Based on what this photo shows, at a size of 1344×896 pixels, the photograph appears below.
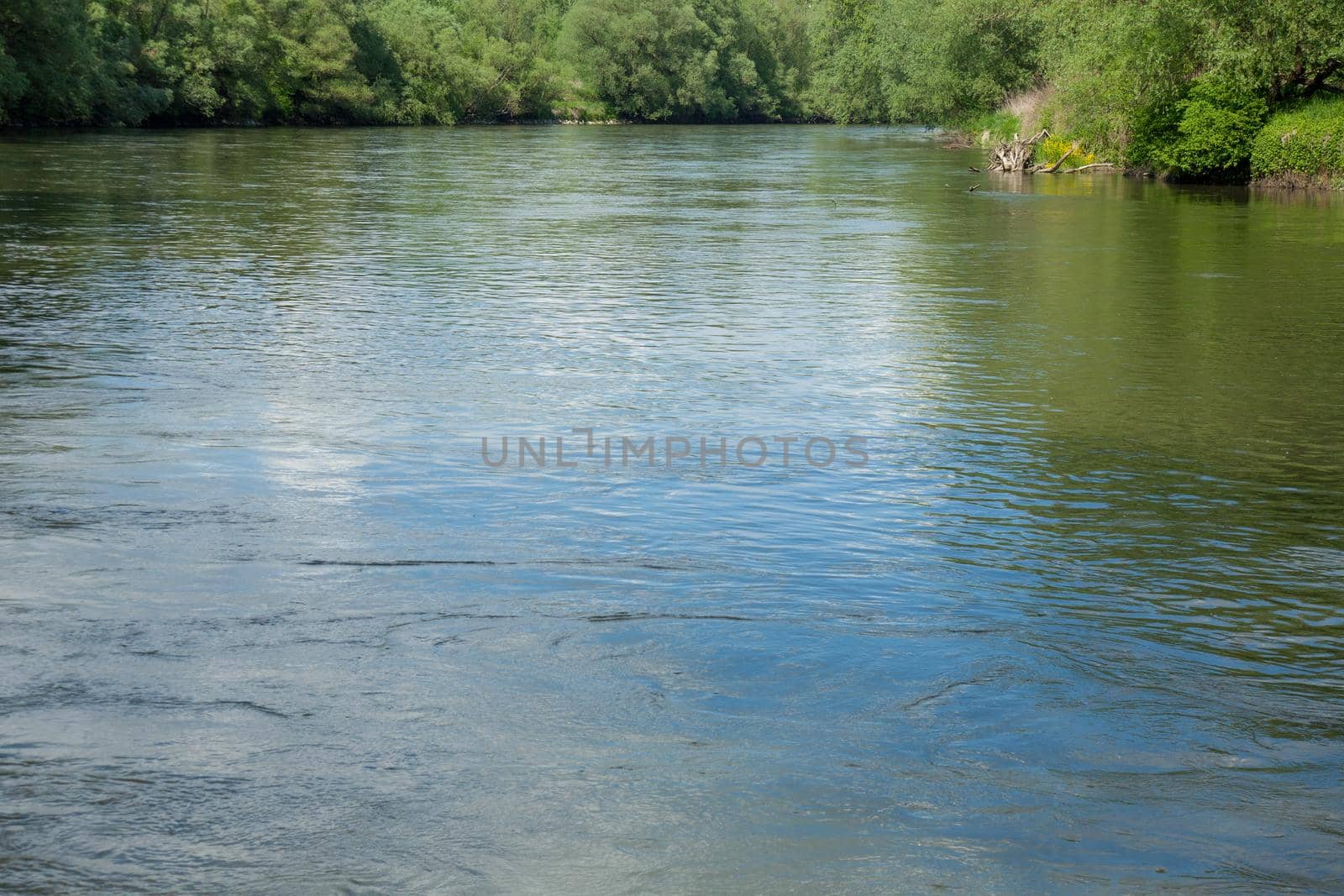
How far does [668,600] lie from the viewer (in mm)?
6961

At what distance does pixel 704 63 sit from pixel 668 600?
108 m

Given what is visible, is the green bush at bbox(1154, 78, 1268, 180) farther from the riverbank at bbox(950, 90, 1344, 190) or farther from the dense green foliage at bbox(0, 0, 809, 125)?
the dense green foliage at bbox(0, 0, 809, 125)

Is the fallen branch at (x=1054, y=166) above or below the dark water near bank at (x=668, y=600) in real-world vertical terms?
above

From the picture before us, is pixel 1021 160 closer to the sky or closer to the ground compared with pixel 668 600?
closer to the sky

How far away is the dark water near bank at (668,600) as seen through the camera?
15.4 ft

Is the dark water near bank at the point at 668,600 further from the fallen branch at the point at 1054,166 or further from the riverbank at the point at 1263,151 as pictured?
the fallen branch at the point at 1054,166

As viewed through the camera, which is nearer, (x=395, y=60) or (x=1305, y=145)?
(x=1305, y=145)

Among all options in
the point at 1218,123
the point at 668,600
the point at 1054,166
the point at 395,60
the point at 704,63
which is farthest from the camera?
the point at 704,63

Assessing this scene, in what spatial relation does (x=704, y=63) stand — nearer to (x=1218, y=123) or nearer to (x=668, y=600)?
(x=1218, y=123)

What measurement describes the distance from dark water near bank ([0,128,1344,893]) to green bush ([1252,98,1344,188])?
19.7 meters

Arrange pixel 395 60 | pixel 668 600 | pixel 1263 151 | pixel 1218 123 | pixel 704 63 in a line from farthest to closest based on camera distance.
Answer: pixel 704 63, pixel 395 60, pixel 1218 123, pixel 1263 151, pixel 668 600

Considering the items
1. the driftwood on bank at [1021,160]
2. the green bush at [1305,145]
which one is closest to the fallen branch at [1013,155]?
the driftwood on bank at [1021,160]

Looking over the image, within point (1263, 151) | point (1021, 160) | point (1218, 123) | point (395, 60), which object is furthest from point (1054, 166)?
point (395, 60)

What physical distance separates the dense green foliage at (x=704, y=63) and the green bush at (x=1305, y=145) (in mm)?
650
